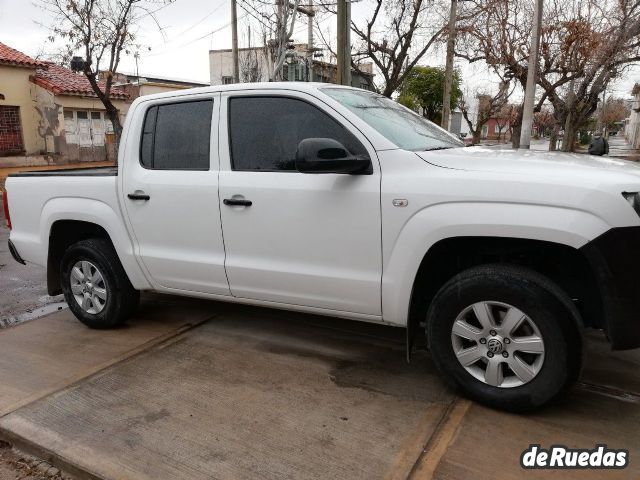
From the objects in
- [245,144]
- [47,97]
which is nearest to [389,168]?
[245,144]

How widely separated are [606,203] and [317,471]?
1882 millimetres

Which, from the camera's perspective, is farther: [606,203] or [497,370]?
[497,370]

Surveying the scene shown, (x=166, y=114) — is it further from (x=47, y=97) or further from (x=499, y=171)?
(x=47, y=97)

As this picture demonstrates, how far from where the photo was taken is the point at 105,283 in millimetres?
4328

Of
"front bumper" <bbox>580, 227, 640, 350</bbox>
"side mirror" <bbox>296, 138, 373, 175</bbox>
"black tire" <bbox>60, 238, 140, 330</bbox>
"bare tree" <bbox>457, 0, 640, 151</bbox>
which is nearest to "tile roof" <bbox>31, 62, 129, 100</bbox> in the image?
"bare tree" <bbox>457, 0, 640, 151</bbox>

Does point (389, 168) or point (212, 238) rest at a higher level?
point (389, 168)

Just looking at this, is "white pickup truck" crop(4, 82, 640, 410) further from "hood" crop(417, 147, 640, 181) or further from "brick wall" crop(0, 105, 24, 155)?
"brick wall" crop(0, 105, 24, 155)

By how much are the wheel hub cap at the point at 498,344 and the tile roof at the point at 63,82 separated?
22247 millimetres

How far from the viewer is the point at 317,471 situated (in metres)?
2.54

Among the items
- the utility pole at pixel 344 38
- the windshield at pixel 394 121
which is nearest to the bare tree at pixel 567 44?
the utility pole at pixel 344 38

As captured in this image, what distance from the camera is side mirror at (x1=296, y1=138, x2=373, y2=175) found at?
2.97 metres

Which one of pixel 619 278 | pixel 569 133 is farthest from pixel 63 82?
pixel 619 278

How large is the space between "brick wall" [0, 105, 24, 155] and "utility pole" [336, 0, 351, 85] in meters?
16.4

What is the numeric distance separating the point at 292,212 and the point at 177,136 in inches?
48.3
